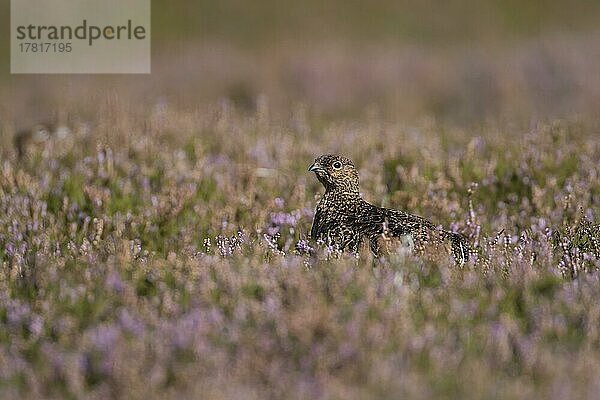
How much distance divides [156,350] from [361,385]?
29.9 inches

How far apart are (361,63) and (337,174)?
1111cm

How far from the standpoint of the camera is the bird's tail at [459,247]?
16.3 feet

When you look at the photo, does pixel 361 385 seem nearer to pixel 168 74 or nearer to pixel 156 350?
pixel 156 350

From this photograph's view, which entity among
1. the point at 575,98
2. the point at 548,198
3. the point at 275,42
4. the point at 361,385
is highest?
the point at 275,42

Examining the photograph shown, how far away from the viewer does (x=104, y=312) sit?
161 inches

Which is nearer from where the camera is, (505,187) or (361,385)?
(361,385)

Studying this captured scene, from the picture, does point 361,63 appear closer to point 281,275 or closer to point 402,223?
point 402,223

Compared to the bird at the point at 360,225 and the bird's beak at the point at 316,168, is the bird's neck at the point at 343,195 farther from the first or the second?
the bird's beak at the point at 316,168

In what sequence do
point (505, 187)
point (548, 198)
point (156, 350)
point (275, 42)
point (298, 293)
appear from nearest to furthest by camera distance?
point (156, 350), point (298, 293), point (548, 198), point (505, 187), point (275, 42)

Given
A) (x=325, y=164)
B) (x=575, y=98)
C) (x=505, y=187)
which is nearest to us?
(x=325, y=164)

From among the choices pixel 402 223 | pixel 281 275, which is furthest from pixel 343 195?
pixel 281 275

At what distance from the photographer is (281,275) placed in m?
4.24

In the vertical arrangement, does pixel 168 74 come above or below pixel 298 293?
above

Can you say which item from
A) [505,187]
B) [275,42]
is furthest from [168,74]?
[505,187]
